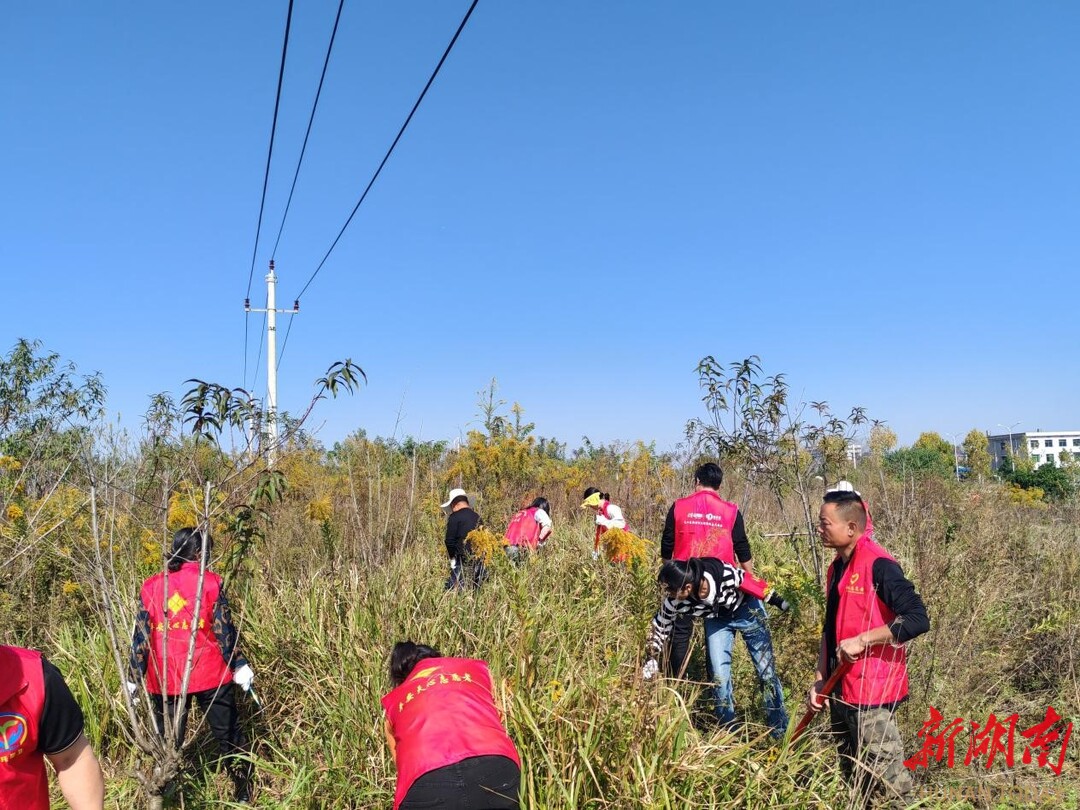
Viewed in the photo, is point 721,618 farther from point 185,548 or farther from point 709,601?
point 185,548

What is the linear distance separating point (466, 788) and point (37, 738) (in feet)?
4.43

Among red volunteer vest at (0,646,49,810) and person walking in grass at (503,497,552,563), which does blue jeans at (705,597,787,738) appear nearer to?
person walking in grass at (503,497,552,563)

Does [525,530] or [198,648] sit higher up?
[525,530]

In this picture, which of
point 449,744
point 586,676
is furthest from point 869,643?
point 449,744

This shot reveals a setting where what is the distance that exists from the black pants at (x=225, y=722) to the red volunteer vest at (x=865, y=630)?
3.43 m

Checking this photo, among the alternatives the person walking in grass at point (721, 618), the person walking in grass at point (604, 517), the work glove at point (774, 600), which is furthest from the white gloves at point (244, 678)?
the work glove at point (774, 600)

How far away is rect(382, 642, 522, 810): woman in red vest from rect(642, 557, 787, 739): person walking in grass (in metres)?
1.89

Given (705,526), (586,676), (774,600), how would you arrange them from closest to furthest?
(586,676)
(774,600)
(705,526)

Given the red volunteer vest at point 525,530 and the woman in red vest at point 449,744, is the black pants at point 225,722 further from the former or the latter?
the red volunteer vest at point 525,530

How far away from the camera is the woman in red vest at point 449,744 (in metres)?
2.54

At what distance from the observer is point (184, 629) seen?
415cm

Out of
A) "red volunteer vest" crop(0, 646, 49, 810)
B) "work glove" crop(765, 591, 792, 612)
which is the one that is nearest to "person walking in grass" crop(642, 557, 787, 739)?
"work glove" crop(765, 591, 792, 612)

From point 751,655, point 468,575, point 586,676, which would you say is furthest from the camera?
point 468,575

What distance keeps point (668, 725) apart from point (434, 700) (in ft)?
3.69
